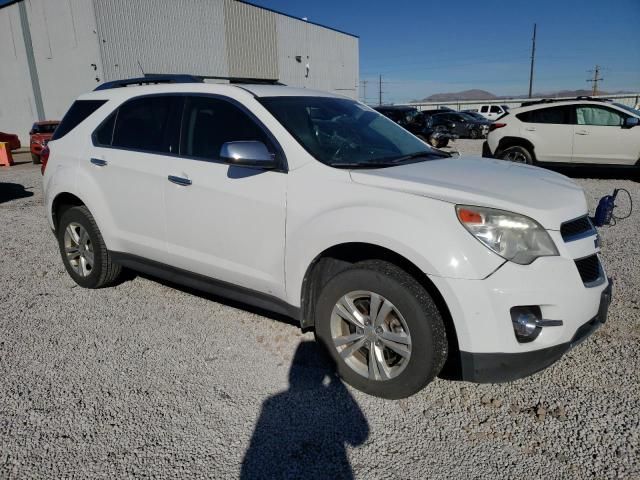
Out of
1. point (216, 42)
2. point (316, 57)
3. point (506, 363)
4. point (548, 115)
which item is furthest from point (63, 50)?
point (506, 363)

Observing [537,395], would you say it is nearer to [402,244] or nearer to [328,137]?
[402,244]

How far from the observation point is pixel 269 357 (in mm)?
3264

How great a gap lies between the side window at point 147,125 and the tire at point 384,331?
1.78 metres

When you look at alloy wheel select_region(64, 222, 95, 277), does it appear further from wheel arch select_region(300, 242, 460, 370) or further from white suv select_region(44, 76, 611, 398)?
wheel arch select_region(300, 242, 460, 370)

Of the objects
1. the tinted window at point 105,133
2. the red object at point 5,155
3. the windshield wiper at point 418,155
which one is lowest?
the red object at point 5,155

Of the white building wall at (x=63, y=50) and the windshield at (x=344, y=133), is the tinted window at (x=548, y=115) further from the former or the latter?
the white building wall at (x=63, y=50)

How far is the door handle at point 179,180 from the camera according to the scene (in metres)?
3.36

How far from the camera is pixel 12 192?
10664 millimetres

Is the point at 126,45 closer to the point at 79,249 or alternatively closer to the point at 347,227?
the point at 79,249

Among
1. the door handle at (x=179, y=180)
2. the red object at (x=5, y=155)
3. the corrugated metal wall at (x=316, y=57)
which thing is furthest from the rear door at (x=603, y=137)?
the corrugated metal wall at (x=316, y=57)

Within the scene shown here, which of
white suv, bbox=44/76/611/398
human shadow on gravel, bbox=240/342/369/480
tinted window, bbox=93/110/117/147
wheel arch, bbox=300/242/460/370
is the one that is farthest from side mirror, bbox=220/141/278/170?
tinted window, bbox=93/110/117/147

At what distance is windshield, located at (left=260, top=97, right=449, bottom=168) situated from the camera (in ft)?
10.1

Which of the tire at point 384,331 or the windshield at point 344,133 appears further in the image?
the windshield at point 344,133

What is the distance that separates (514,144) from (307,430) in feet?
32.8
